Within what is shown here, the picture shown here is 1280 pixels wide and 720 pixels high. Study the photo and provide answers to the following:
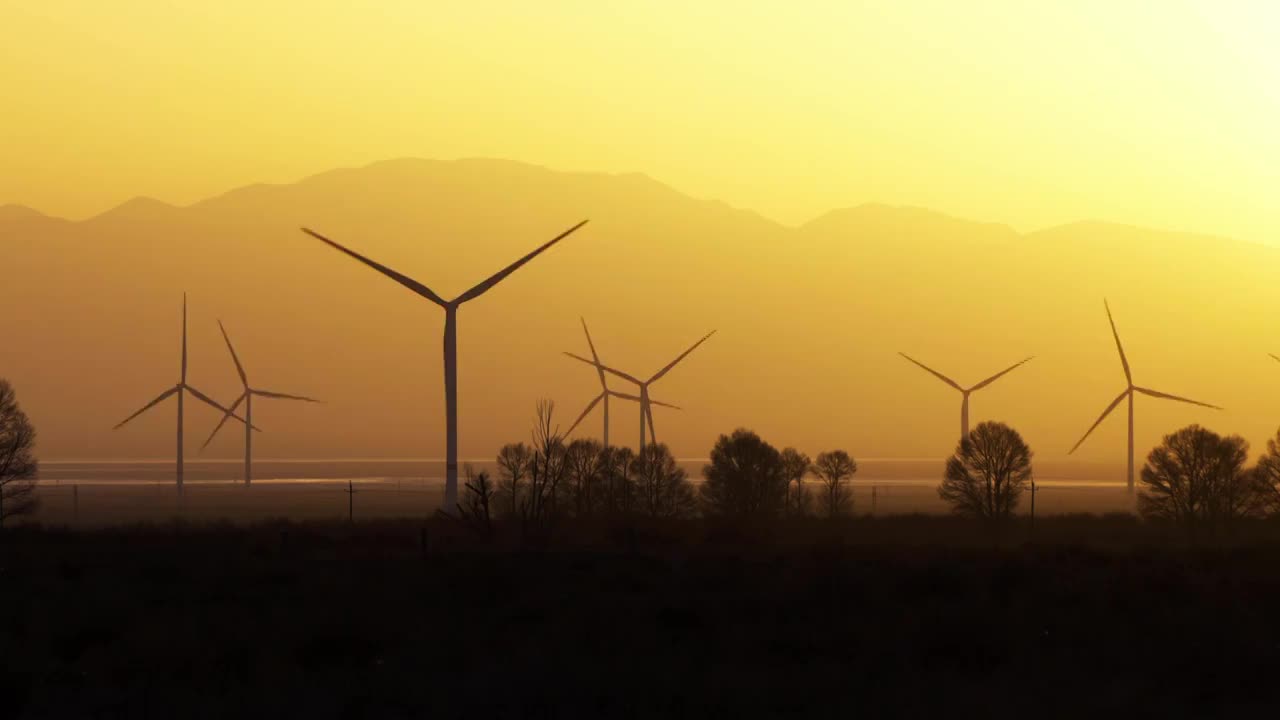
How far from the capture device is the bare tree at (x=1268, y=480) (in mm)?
153125

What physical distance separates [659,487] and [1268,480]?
56.5 m

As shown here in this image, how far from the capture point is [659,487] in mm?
163625

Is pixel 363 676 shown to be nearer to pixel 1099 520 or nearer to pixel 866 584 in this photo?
pixel 866 584

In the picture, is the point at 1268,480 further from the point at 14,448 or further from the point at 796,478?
the point at 14,448

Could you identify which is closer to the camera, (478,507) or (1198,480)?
(478,507)

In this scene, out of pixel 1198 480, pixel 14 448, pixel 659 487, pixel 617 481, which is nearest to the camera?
pixel 14 448

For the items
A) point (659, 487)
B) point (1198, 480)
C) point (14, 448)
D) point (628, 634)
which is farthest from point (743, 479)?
point (628, 634)

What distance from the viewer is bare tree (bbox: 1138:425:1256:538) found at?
152 metres

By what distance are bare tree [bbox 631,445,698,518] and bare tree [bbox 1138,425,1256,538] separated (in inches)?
1671

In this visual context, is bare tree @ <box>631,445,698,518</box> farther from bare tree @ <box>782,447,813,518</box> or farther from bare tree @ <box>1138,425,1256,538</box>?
bare tree @ <box>1138,425,1256,538</box>

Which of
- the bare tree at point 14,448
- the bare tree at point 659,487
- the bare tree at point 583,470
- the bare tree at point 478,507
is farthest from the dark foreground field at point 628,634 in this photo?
the bare tree at point 659,487

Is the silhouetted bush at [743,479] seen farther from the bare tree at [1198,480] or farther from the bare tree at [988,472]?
the bare tree at [1198,480]

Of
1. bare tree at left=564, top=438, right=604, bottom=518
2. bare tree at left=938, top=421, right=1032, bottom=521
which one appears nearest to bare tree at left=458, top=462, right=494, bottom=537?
bare tree at left=564, top=438, right=604, bottom=518

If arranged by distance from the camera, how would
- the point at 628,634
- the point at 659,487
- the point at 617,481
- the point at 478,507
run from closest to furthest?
the point at 628,634, the point at 478,507, the point at 659,487, the point at 617,481
